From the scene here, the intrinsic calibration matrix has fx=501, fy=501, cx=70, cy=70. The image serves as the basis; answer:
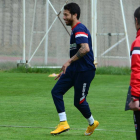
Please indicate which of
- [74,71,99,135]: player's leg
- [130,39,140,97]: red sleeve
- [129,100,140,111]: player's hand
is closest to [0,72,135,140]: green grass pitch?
[74,71,99,135]: player's leg

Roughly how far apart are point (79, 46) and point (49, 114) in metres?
2.72

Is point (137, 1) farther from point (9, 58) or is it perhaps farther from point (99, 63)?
point (9, 58)

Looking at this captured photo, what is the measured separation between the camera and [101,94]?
13.8m

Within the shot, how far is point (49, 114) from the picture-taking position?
32.3 ft

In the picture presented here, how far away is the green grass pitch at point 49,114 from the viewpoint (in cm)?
755

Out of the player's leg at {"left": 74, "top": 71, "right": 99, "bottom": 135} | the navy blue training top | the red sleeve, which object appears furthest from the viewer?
the player's leg at {"left": 74, "top": 71, "right": 99, "bottom": 135}

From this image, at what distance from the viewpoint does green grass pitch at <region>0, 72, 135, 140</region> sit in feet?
24.8

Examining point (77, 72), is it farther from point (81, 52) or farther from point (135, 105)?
point (135, 105)

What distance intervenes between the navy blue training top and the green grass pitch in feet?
3.39

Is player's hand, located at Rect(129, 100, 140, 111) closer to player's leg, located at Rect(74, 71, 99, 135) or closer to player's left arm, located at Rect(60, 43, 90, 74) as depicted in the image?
player's left arm, located at Rect(60, 43, 90, 74)

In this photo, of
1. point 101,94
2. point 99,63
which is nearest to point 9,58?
point 99,63

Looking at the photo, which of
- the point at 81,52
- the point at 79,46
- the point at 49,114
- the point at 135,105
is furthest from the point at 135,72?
the point at 49,114

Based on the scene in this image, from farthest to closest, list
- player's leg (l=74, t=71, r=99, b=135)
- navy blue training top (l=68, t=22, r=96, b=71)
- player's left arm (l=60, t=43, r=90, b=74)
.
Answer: player's leg (l=74, t=71, r=99, b=135), navy blue training top (l=68, t=22, r=96, b=71), player's left arm (l=60, t=43, r=90, b=74)

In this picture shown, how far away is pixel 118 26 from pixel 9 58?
558 cm
